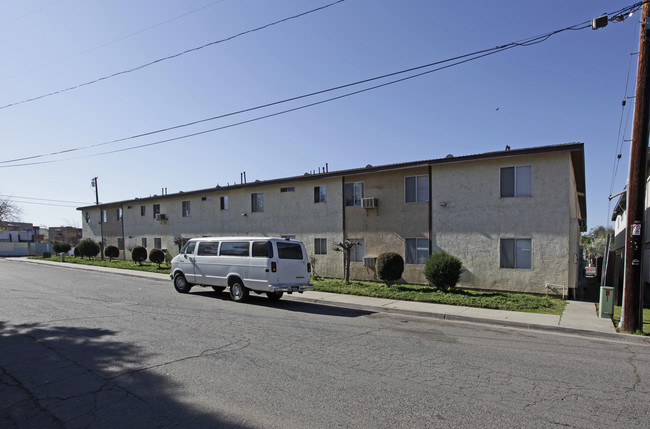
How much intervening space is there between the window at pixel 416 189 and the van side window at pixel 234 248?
7950mm

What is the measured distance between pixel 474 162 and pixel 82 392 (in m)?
14.5

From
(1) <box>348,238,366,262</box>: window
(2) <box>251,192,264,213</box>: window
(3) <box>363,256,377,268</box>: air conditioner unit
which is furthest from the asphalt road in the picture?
(2) <box>251,192,264,213</box>: window

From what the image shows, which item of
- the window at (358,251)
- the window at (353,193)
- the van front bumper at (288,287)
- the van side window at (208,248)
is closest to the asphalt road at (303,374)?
the van front bumper at (288,287)

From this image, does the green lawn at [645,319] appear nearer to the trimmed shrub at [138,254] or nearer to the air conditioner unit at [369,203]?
the air conditioner unit at [369,203]

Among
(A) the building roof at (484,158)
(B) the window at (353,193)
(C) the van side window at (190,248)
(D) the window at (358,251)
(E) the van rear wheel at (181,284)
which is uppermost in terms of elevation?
(A) the building roof at (484,158)

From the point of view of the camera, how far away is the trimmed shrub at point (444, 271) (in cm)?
1394

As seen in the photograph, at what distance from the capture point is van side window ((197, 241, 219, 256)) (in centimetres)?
1354

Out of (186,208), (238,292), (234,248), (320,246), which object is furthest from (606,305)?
(186,208)

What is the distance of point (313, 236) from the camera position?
2042cm

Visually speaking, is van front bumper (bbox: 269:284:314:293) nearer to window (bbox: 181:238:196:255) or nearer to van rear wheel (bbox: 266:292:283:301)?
van rear wheel (bbox: 266:292:283:301)

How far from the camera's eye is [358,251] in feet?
61.7

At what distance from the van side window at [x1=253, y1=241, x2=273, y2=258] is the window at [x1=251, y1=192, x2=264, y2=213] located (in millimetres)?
11041

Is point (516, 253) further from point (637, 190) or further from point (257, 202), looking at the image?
point (257, 202)

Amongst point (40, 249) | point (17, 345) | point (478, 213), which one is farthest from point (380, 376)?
point (40, 249)
